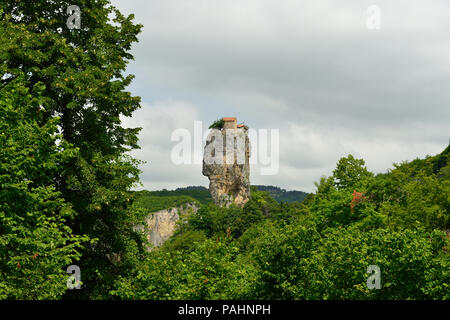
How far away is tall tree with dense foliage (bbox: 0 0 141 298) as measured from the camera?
19.6 meters

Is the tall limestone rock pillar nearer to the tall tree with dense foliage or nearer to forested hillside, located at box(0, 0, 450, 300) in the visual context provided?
forested hillside, located at box(0, 0, 450, 300)

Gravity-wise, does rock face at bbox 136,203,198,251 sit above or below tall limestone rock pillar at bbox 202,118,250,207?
below

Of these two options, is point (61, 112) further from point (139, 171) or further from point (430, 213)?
point (430, 213)

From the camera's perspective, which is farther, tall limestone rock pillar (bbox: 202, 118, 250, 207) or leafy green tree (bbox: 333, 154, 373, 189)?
tall limestone rock pillar (bbox: 202, 118, 250, 207)

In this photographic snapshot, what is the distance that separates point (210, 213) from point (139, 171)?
77.2 metres

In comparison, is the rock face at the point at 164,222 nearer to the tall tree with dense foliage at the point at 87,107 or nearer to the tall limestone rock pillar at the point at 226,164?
the tall limestone rock pillar at the point at 226,164

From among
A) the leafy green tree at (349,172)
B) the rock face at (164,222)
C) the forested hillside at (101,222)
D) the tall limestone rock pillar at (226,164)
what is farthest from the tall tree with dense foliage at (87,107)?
the rock face at (164,222)

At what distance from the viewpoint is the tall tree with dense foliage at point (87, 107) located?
19.6 m

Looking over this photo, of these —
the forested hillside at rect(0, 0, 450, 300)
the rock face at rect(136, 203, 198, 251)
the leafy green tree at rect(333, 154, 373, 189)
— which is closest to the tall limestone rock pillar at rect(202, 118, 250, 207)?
the rock face at rect(136, 203, 198, 251)

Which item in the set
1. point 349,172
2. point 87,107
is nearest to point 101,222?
point 87,107

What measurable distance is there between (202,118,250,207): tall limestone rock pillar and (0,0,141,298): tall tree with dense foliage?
91.7 metres
